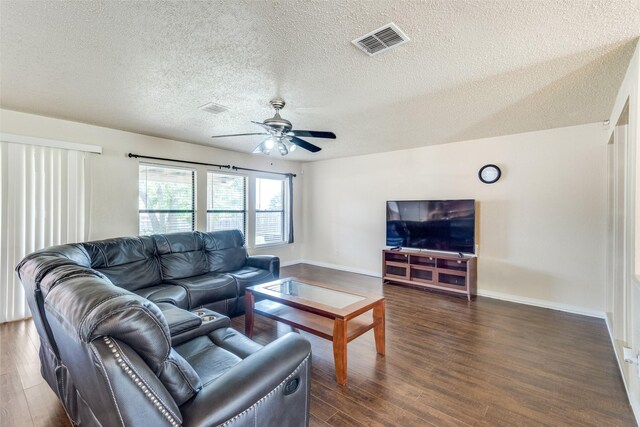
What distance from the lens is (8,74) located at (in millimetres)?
2469

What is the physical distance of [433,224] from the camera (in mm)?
4777

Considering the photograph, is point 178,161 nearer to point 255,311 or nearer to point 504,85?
point 255,311

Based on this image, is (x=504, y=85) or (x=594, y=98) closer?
(x=504, y=85)

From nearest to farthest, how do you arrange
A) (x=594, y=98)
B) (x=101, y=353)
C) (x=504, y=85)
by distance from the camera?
1. (x=101, y=353)
2. (x=504, y=85)
3. (x=594, y=98)

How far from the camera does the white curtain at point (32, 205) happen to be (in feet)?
11.2

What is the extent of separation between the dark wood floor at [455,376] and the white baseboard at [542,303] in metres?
0.18

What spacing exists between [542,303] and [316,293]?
3287 millimetres

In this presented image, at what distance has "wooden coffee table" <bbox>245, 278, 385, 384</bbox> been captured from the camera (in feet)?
7.47

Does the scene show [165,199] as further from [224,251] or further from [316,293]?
[316,293]

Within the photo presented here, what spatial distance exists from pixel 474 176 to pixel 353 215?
2.39 meters

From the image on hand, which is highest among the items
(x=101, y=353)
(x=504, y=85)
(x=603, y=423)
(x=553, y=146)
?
(x=504, y=85)

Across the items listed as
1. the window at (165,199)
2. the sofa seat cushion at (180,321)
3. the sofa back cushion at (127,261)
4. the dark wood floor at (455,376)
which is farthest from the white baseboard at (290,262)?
the sofa seat cushion at (180,321)

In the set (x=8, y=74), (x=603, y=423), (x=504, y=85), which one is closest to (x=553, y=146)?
(x=504, y=85)

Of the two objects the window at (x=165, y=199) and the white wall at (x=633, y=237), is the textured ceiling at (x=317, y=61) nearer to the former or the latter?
the white wall at (x=633, y=237)
